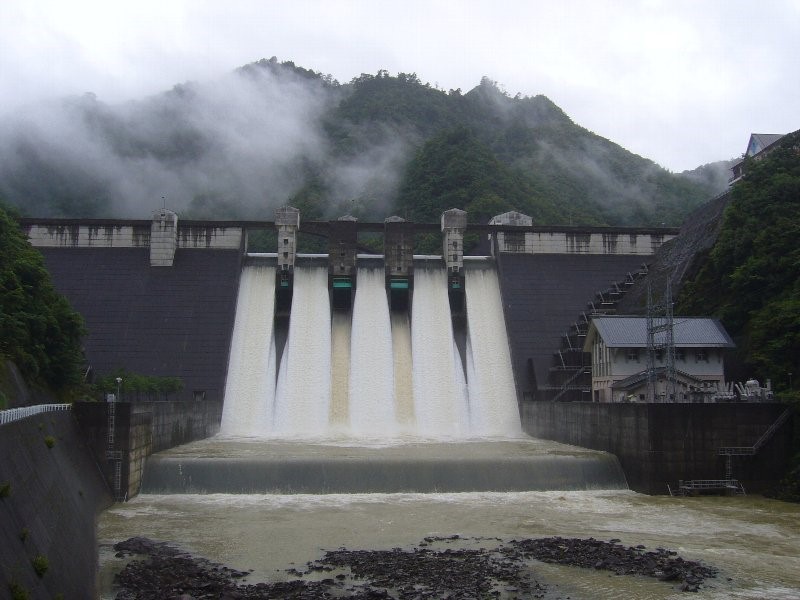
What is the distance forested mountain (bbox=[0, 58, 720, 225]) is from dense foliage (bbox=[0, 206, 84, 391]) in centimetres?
3723

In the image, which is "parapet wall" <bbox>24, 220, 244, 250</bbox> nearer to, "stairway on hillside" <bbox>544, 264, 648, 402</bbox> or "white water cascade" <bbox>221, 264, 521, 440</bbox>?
"white water cascade" <bbox>221, 264, 521, 440</bbox>

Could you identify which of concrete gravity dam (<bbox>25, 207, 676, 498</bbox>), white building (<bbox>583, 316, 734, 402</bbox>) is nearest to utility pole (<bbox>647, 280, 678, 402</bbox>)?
white building (<bbox>583, 316, 734, 402</bbox>)

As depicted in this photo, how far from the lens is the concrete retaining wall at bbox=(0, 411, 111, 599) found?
22.6 ft

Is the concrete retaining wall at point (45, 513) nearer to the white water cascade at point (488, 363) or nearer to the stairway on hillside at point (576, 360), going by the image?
the white water cascade at point (488, 363)

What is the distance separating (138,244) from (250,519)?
22.2 m

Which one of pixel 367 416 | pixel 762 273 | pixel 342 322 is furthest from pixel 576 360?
pixel 342 322

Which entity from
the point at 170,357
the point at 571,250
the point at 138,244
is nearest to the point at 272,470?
the point at 170,357

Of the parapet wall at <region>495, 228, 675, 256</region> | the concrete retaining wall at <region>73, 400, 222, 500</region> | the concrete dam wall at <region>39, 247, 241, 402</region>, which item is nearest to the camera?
the concrete retaining wall at <region>73, 400, 222, 500</region>

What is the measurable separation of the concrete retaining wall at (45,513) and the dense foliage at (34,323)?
389cm

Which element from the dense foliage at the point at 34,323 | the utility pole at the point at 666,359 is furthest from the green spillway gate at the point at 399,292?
the dense foliage at the point at 34,323

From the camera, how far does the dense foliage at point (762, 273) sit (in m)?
18.8

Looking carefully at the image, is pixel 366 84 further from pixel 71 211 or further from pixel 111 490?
pixel 111 490

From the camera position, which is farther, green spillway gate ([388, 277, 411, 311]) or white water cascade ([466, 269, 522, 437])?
green spillway gate ([388, 277, 411, 311])

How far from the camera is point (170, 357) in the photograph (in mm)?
27828
